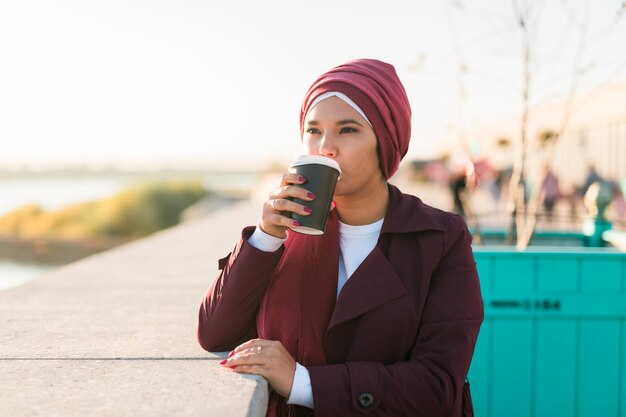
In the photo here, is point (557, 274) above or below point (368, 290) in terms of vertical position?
below

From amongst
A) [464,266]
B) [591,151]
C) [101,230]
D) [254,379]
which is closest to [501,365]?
[464,266]

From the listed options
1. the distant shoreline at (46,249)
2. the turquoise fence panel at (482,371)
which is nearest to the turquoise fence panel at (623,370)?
the turquoise fence panel at (482,371)

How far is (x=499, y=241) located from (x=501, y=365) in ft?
8.40

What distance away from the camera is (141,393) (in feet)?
5.44

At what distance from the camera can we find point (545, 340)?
3.53 metres

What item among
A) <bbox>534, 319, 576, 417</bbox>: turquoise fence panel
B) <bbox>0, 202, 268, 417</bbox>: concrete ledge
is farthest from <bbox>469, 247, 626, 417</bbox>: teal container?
<bbox>0, 202, 268, 417</bbox>: concrete ledge

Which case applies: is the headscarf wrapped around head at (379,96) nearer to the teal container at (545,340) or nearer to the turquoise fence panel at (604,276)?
the teal container at (545,340)

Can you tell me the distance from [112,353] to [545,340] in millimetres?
2352

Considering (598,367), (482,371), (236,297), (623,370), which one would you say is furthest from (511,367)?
(236,297)

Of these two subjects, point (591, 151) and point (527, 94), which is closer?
point (527, 94)

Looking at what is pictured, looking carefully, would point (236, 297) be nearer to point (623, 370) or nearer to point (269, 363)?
point (269, 363)

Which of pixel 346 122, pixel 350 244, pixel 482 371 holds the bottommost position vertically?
pixel 482 371

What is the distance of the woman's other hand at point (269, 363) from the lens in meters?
1.72

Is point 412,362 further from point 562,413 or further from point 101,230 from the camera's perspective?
point 101,230
